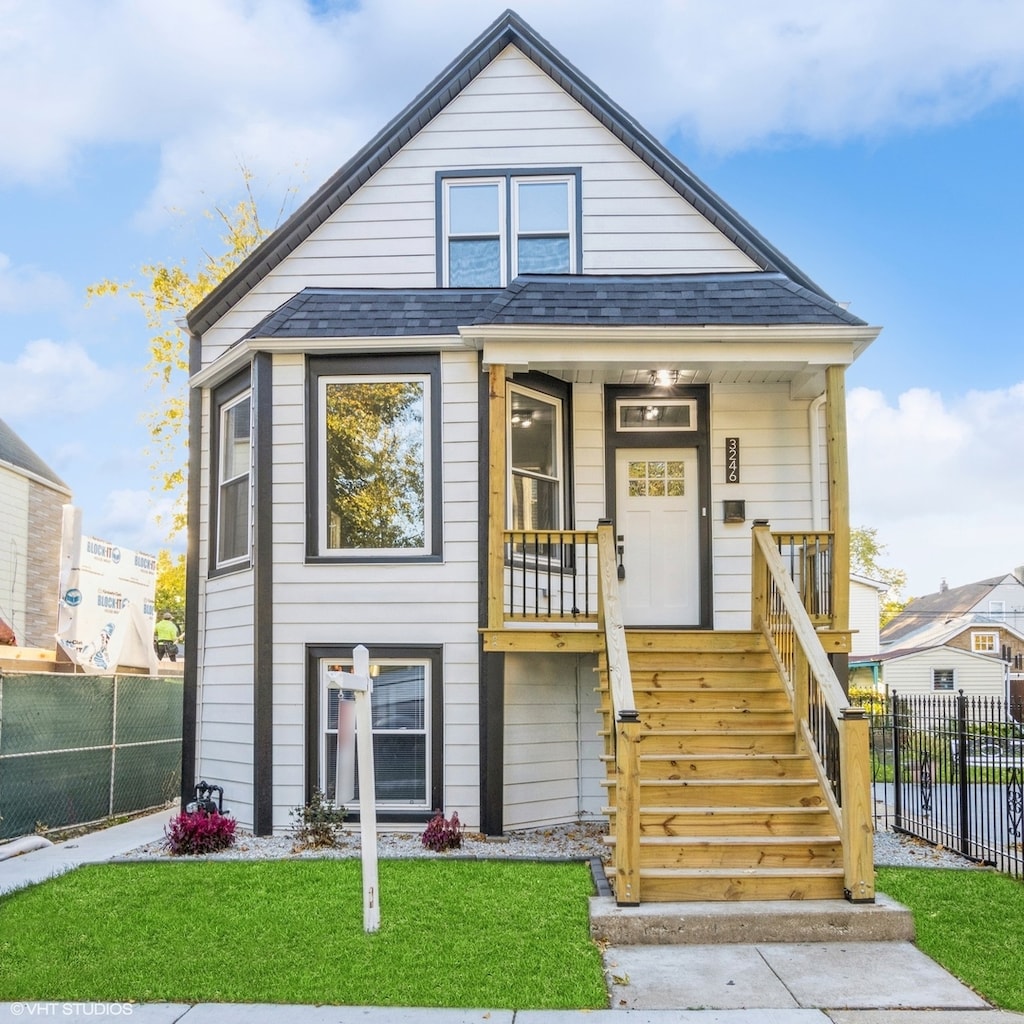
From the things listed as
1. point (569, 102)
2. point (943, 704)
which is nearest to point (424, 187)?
point (569, 102)

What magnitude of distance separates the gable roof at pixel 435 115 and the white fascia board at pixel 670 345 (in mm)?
1612

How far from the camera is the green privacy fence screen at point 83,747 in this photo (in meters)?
9.26

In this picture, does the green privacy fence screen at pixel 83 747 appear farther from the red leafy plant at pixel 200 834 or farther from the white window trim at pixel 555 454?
the white window trim at pixel 555 454

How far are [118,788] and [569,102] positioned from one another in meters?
8.69

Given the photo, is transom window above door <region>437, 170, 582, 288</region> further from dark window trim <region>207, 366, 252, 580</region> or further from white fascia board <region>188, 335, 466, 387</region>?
dark window trim <region>207, 366, 252, 580</region>

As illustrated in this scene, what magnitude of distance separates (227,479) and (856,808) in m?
6.65

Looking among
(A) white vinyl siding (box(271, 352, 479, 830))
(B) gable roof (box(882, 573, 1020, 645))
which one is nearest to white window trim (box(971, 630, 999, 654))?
(B) gable roof (box(882, 573, 1020, 645))

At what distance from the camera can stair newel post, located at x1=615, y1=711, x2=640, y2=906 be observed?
589 centimetres

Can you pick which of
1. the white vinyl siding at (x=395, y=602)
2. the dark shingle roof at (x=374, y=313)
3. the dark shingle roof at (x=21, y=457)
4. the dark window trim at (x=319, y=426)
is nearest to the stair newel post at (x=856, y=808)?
the white vinyl siding at (x=395, y=602)

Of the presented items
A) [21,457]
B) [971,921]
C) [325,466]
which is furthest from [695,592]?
[21,457]

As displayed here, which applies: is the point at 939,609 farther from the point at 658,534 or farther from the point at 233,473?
the point at 233,473

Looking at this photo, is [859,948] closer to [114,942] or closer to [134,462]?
[114,942]

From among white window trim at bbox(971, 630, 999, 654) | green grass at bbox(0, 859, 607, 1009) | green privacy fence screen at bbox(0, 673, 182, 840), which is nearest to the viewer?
green grass at bbox(0, 859, 607, 1009)

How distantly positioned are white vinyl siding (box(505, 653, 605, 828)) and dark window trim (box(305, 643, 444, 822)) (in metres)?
0.60
